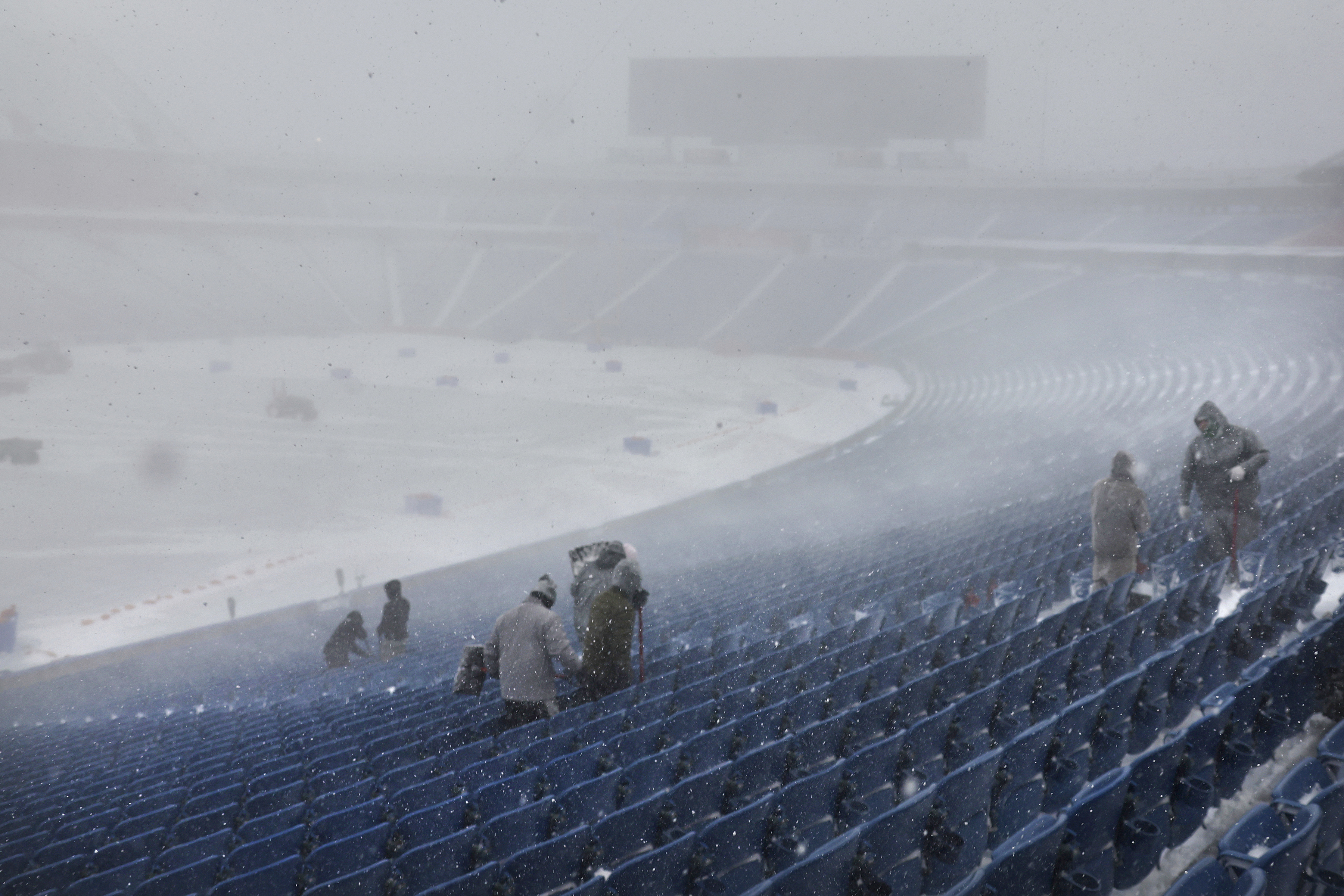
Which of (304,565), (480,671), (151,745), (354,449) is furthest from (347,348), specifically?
(480,671)

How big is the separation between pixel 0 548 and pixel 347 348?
24458mm

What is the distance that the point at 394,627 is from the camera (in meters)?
10.8

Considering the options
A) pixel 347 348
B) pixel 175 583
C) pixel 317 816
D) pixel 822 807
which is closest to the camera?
pixel 822 807

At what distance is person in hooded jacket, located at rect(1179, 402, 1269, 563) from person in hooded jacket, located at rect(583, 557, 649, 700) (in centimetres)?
499

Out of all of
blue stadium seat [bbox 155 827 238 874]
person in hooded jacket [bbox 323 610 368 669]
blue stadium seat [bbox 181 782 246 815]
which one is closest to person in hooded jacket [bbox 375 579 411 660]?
person in hooded jacket [bbox 323 610 368 669]

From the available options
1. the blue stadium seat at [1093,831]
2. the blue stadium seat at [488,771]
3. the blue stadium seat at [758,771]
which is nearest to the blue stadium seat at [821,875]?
the blue stadium seat at [1093,831]

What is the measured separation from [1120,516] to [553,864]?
5.58 m

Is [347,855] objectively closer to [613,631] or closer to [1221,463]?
[613,631]

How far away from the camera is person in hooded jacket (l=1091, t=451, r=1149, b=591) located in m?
7.39

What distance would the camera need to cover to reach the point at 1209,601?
685cm

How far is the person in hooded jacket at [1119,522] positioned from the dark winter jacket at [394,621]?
7.15m

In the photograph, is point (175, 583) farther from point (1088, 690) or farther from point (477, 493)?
point (1088, 690)

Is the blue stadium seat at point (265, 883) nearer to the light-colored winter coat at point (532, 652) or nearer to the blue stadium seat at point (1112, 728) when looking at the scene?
the light-colored winter coat at point (532, 652)

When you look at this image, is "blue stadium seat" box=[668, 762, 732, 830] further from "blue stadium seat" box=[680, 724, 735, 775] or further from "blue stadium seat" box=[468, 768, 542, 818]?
"blue stadium seat" box=[468, 768, 542, 818]
